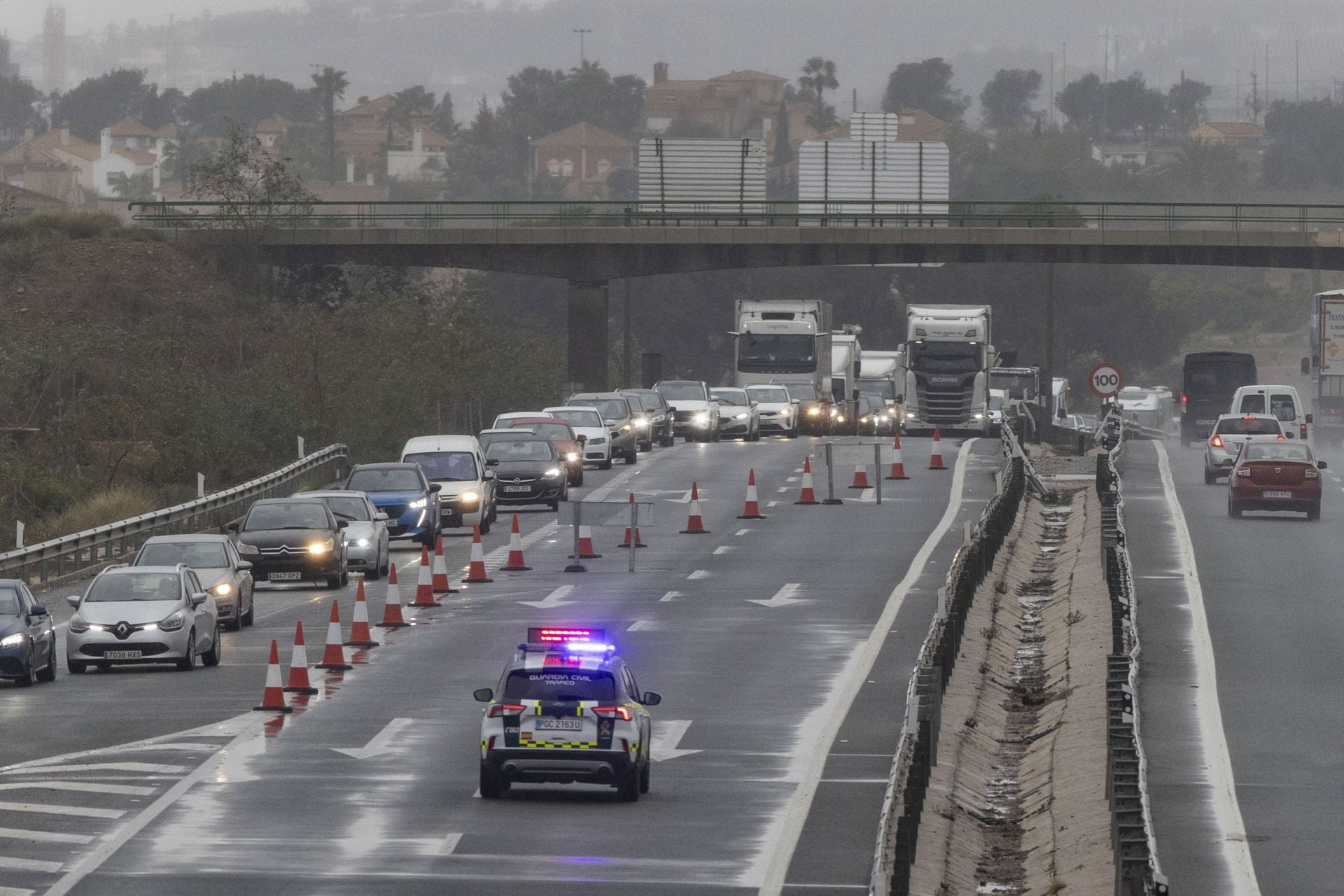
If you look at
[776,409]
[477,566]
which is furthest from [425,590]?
[776,409]

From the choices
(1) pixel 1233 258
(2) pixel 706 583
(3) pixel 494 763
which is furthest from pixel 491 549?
(1) pixel 1233 258

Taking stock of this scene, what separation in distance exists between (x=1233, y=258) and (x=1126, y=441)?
853cm

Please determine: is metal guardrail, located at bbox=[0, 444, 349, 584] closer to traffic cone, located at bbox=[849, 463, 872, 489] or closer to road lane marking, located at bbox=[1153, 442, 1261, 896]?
traffic cone, located at bbox=[849, 463, 872, 489]

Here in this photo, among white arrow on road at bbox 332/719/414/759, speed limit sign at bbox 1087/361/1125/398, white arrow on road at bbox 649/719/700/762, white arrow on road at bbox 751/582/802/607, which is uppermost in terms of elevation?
speed limit sign at bbox 1087/361/1125/398

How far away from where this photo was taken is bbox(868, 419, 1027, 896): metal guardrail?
14.6m

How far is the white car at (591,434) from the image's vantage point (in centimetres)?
5678

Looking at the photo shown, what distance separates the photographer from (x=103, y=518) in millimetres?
45875

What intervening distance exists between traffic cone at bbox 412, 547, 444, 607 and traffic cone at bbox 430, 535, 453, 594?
244 mm

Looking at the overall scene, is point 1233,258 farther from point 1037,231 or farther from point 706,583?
point 706,583

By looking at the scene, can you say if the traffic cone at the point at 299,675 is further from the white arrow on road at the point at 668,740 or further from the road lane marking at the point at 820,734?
the road lane marking at the point at 820,734

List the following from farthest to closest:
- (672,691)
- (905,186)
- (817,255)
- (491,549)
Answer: (905,186)
(817,255)
(491,549)
(672,691)

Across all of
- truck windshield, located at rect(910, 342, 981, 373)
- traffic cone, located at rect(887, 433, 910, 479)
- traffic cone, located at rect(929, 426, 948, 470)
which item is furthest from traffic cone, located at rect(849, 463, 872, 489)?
truck windshield, located at rect(910, 342, 981, 373)

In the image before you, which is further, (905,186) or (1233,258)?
(905,186)

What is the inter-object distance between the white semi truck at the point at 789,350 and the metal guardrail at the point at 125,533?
80.6 ft
